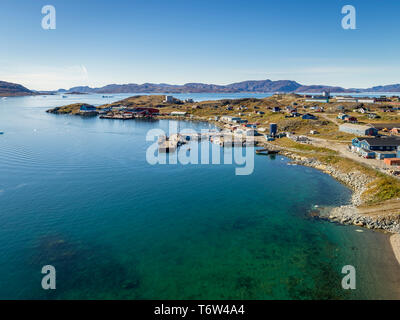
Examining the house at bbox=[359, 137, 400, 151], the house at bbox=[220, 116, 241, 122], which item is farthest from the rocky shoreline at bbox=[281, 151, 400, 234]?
the house at bbox=[220, 116, 241, 122]

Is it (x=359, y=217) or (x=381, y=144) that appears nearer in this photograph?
(x=359, y=217)

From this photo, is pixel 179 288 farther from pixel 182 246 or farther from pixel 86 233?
pixel 86 233

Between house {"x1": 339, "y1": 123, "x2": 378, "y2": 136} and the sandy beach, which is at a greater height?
house {"x1": 339, "y1": 123, "x2": 378, "y2": 136}

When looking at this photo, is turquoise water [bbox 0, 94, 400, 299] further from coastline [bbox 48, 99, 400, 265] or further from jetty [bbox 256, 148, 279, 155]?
jetty [bbox 256, 148, 279, 155]

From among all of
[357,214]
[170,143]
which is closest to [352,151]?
[357,214]

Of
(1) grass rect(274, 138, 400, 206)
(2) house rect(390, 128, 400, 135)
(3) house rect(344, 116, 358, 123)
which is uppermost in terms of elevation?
(3) house rect(344, 116, 358, 123)

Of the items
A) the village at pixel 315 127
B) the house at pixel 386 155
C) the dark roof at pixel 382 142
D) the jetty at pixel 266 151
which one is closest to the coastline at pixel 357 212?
the village at pixel 315 127

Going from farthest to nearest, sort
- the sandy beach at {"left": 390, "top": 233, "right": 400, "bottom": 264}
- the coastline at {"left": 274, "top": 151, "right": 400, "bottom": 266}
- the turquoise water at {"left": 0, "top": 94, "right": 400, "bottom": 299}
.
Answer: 1. the coastline at {"left": 274, "top": 151, "right": 400, "bottom": 266}
2. the sandy beach at {"left": 390, "top": 233, "right": 400, "bottom": 264}
3. the turquoise water at {"left": 0, "top": 94, "right": 400, "bottom": 299}

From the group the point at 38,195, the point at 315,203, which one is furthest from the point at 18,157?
the point at 315,203

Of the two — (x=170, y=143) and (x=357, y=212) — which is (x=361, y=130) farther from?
(x=170, y=143)

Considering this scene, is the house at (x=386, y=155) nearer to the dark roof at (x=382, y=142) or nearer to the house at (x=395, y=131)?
the dark roof at (x=382, y=142)
